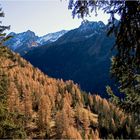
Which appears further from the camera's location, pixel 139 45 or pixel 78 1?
→ pixel 78 1

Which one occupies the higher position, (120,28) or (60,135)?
(60,135)

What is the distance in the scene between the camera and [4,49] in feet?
79.9

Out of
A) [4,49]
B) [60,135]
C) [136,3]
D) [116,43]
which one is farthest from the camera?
[60,135]

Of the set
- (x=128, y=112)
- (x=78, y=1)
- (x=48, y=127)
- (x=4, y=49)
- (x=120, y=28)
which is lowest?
(x=128, y=112)

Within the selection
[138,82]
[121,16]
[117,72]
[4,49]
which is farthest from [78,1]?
[4,49]

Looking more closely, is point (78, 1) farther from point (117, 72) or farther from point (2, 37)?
point (2, 37)

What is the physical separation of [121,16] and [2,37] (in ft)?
48.8

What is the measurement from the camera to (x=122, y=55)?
39.9 feet

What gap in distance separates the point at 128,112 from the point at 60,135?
563 feet

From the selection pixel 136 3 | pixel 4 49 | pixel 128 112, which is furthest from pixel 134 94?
pixel 4 49

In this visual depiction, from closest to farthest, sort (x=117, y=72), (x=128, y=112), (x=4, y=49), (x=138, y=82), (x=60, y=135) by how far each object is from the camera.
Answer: (x=117, y=72) < (x=138, y=82) < (x=128, y=112) < (x=4, y=49) < (x=60, y=135)

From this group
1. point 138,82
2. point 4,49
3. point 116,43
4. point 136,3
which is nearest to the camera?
point 136,3

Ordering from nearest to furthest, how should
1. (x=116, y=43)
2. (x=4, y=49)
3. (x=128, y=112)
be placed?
(x=116, y=43), (x=128, y=112), (x=4, y=49)

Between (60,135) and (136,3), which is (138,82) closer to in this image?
(136,3)
